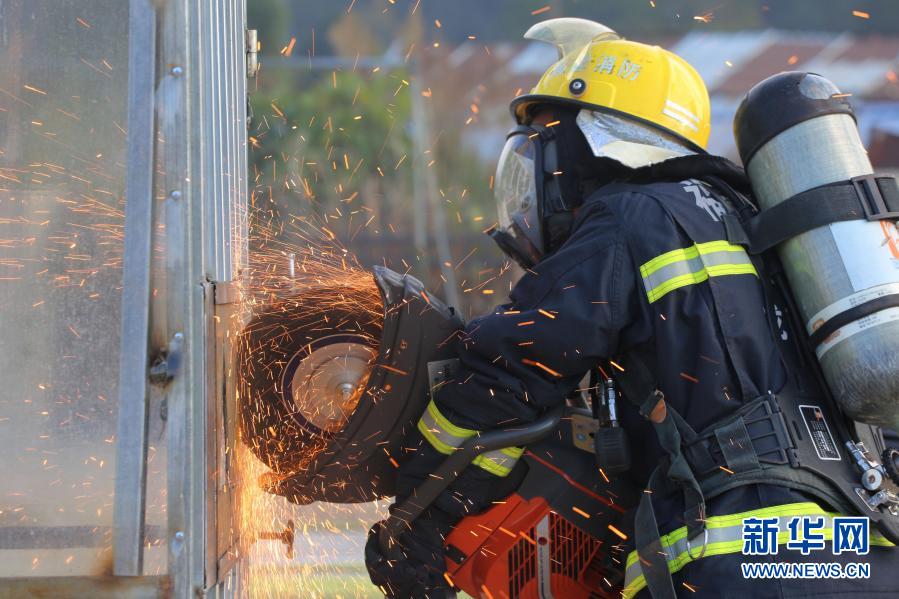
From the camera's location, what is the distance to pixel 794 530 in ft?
7.24

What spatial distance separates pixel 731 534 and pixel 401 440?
974 millimetres

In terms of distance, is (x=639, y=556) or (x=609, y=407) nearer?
(x=639, y=556)

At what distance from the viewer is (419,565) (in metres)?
2.73

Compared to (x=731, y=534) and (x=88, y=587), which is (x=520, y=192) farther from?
(x=88, y=587)

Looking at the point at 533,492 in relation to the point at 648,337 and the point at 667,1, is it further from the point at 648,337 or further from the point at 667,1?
the point at 667,1

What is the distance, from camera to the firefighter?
2.29 m

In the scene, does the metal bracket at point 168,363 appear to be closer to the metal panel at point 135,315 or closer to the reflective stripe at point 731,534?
the metal panel at point 135,315

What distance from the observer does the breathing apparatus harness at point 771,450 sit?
2264 millimetres

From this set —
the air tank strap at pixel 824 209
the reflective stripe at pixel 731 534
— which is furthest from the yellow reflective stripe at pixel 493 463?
the air tank strap at pixel 824 209

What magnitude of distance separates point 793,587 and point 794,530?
0.13 metres

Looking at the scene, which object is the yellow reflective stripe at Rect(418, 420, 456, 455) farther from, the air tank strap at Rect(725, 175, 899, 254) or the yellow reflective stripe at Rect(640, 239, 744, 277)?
the air tank strap at Rect(725, 175, 899, 254)

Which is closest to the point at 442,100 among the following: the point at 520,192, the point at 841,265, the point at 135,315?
the point at 520,192

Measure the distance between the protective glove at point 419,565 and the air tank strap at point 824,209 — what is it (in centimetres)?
121

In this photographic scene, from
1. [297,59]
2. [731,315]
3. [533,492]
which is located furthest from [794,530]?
[297,59]
